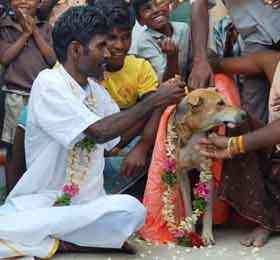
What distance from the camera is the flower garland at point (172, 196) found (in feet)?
17.6

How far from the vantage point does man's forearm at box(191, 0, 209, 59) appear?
5.84m

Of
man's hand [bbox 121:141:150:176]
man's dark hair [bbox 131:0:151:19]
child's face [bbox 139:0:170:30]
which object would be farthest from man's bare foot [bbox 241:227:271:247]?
man's dark hair [bbox 131:0:151:19]

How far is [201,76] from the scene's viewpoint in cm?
564

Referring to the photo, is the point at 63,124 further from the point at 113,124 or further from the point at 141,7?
the point at 141,7

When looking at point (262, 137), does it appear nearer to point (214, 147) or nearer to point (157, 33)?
point (214, 147)

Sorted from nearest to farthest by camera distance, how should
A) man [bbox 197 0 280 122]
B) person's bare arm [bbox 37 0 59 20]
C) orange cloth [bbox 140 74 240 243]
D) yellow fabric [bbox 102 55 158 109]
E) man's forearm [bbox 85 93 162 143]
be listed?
man's forearm [bbox 85 93 162 143] < orange cloth [bbox 140 74 240 243] < man [bbox 197 0 280 122] < yellow fabric [bbox 102 55 158 109] < person's bare arm [bbox 37 0 59 20]

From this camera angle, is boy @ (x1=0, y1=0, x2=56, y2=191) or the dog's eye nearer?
the dog's eye

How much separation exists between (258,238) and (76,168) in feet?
4.11

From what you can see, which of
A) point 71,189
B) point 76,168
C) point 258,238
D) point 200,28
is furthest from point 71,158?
point 200,28

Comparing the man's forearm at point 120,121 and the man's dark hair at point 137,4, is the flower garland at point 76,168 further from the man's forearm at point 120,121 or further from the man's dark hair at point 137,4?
the man's dark hair at point 137,4

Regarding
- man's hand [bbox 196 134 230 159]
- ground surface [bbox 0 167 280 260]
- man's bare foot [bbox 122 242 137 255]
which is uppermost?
man's hand [bbox 196 134 230 159]

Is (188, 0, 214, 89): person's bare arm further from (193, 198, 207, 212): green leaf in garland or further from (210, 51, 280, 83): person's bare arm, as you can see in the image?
(193, 198, 207, 212): green leaf in garland

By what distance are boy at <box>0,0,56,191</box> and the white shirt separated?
1.17 m

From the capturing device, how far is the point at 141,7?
253 inches
